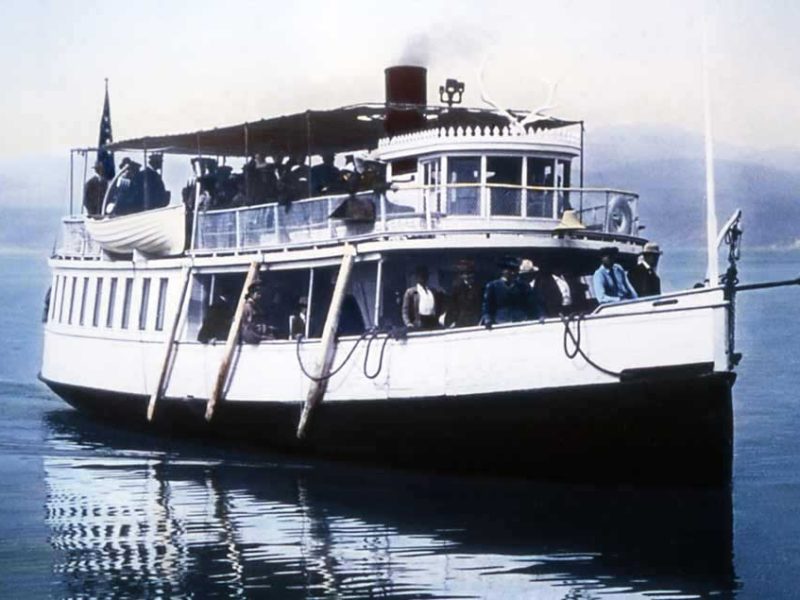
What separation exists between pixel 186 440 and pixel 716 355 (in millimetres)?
9776

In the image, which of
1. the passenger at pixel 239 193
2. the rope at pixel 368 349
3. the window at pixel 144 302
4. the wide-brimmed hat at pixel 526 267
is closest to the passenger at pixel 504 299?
the wide-brimmed hat at pixel 526 267

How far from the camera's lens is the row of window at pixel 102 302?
877 inches

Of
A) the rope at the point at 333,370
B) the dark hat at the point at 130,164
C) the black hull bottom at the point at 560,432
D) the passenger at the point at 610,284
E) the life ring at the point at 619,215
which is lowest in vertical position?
the black hull bottom at the point at 560,432

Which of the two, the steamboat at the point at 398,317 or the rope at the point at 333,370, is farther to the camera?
the rope at the point at 333,370

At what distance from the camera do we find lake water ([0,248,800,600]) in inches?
492

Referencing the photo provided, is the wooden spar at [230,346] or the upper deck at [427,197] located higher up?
the upper deck at [427,197]

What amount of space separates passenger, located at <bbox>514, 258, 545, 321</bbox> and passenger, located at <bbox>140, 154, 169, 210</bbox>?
9134 mm

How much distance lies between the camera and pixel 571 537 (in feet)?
47.0

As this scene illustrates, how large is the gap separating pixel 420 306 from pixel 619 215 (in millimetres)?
3278

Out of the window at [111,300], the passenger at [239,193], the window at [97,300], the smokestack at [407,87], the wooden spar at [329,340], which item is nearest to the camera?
the wooden spar at [329,340]

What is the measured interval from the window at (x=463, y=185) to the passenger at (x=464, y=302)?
945 mm

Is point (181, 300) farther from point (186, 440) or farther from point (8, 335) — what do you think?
point (8, 335)

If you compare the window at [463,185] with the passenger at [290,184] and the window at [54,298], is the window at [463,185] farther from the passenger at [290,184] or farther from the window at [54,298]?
the window at [54,298]

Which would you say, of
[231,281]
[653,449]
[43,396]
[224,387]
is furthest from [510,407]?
[43,396]
